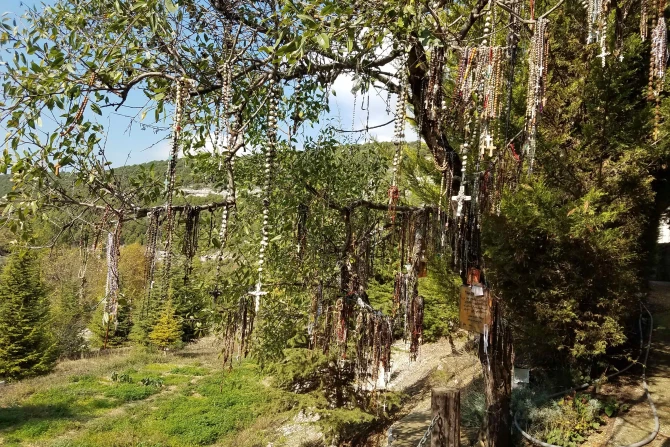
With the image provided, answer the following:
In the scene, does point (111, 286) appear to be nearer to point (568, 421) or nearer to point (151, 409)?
point (568, 421)

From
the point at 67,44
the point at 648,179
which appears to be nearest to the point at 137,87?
the point at 67,44

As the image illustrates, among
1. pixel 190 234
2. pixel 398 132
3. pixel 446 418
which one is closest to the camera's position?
pixel 398 132

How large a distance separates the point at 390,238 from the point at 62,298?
87.0 ft

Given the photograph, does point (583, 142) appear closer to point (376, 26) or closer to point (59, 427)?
point (376, 26)

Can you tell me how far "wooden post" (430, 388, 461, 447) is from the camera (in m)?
3.77

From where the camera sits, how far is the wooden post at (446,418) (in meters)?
3.77

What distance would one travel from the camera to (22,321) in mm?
18719

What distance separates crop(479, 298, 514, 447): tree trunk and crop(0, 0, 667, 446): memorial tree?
0.07 feet

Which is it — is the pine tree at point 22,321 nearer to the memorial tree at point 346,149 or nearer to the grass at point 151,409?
the grass at point 151,409

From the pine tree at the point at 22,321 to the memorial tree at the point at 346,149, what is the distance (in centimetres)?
1835

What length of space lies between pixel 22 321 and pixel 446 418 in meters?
20.6

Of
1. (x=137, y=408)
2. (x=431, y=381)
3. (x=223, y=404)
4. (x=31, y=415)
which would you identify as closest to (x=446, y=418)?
(x=431, y=381)

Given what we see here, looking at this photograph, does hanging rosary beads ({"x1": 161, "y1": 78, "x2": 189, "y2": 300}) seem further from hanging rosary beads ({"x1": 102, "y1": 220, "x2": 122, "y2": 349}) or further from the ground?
the ground

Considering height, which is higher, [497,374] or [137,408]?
[497,374]
